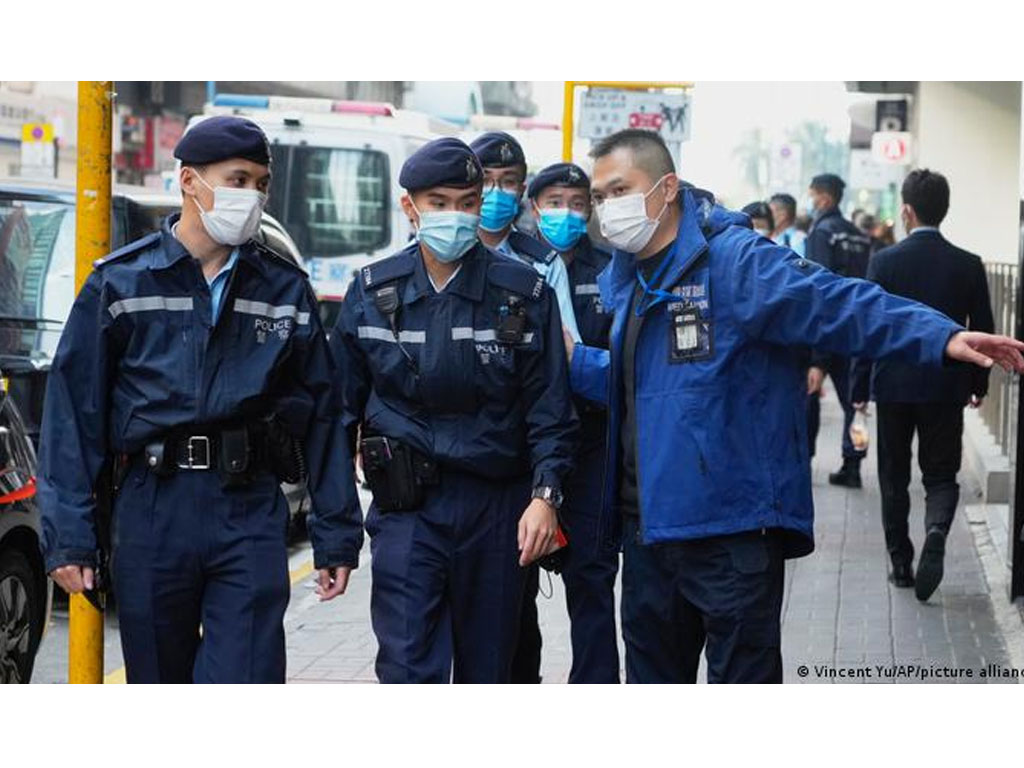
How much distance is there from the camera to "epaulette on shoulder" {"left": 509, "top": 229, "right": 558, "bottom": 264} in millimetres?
6863

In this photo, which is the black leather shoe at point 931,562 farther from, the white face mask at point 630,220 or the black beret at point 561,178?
the white face mask at point 630,220

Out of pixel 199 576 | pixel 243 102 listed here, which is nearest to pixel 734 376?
pixel 199 576

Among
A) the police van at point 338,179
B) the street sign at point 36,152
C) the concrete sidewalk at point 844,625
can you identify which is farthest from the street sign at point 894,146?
the concrete sidewalk at point 844,625

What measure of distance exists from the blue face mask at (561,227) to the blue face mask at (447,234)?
5.06 feet

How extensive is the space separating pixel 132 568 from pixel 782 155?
35.5 m

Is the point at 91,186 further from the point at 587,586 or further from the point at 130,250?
the point at 587,586

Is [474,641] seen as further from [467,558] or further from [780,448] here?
[780,448]

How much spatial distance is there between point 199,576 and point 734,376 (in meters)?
1.57

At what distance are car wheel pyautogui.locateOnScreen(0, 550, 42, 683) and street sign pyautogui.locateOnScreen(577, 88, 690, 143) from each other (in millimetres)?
8508

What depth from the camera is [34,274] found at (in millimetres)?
9227

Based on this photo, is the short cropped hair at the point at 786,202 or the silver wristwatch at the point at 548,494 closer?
the silver wristwatch at the point at 548,494

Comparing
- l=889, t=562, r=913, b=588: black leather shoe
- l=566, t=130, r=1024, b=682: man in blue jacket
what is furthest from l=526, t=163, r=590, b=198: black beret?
l=889, t=562, r=913, b=588: black leather shoe

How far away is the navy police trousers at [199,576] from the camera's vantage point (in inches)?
196
